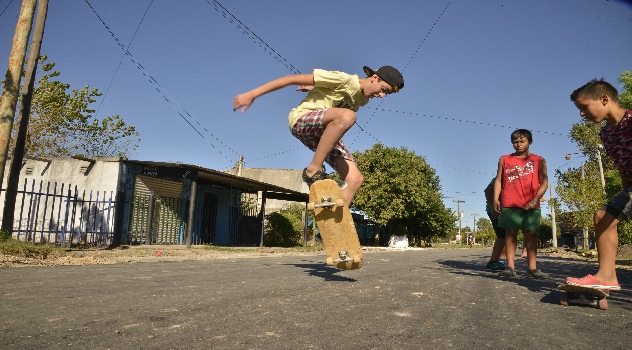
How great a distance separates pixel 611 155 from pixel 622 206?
0.59 meters

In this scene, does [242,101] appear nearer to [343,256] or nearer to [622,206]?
[343,256]

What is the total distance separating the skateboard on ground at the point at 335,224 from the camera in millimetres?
3182

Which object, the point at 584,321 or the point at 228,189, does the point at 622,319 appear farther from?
the point at 228,189

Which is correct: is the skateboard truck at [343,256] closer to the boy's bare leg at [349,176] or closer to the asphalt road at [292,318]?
the asphalt road at [292,318]

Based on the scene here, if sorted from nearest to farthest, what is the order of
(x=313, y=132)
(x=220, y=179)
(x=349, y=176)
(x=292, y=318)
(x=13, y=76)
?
1. (x=292, y=318)
2. (x=313, y=132)
3. (x=349, y=176)
4. (x=13, y=76)
5. (x=220, y=179)

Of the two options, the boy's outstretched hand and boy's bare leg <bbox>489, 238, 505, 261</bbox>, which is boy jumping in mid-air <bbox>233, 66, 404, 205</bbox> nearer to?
the boy's outstretched hand

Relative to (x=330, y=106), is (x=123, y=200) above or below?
below

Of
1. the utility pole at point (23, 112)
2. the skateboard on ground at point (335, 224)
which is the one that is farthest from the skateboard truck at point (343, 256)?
the utility pole at point (23, 112)

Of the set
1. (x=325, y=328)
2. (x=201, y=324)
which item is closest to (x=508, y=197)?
(x=325, y=328)

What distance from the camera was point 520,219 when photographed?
459 cm

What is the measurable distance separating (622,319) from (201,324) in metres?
2.13

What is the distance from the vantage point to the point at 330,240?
10.7 ft

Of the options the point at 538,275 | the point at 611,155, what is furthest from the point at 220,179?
the point at 611,155

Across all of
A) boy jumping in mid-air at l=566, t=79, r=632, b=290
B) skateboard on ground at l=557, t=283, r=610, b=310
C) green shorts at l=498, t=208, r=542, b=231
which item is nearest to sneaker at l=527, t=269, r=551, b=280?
green shorts at l=498, t=208, r=542, b=231
